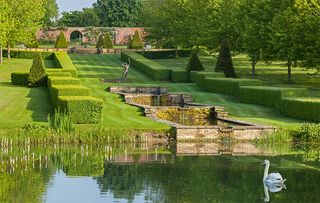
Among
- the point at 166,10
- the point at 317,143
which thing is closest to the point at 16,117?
the point at 317,143

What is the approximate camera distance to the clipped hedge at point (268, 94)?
37781 millimetres

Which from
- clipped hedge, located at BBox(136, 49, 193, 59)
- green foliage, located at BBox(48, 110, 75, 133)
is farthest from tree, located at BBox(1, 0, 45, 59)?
green foliage, located at BBox(48, 110, 75, 133)

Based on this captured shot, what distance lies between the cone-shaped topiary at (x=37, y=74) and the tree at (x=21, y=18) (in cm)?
2127

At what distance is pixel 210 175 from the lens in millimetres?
24156

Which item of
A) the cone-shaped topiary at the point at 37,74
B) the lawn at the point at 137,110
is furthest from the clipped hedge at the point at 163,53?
the cone-shaped topiary at the point at 37,74

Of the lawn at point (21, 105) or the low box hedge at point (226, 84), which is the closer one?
the lawn at point (21, 105)

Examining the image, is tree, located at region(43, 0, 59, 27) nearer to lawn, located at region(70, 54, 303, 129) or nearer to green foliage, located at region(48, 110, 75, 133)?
lawn, located at region(70, 54, 303, 129)

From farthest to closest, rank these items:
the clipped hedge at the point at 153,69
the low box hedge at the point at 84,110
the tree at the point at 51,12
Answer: the tree at the point at 51,12, the clipped hedge at the point at 153,69, the low box hedge at the point at 84,110

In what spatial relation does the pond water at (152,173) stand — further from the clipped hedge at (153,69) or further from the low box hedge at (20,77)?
the clipped hedge at (153,69)

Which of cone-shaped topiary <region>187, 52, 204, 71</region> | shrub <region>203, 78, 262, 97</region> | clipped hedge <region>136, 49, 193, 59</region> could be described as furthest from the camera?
clipped hedge <region>136, 49, 193, 59</region>

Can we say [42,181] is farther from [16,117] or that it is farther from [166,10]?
[166,10]

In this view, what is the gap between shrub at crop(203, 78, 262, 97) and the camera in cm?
4347

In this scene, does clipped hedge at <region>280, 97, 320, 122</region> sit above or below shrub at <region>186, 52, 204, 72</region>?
below

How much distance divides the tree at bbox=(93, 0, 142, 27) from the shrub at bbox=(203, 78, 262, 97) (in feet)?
294
